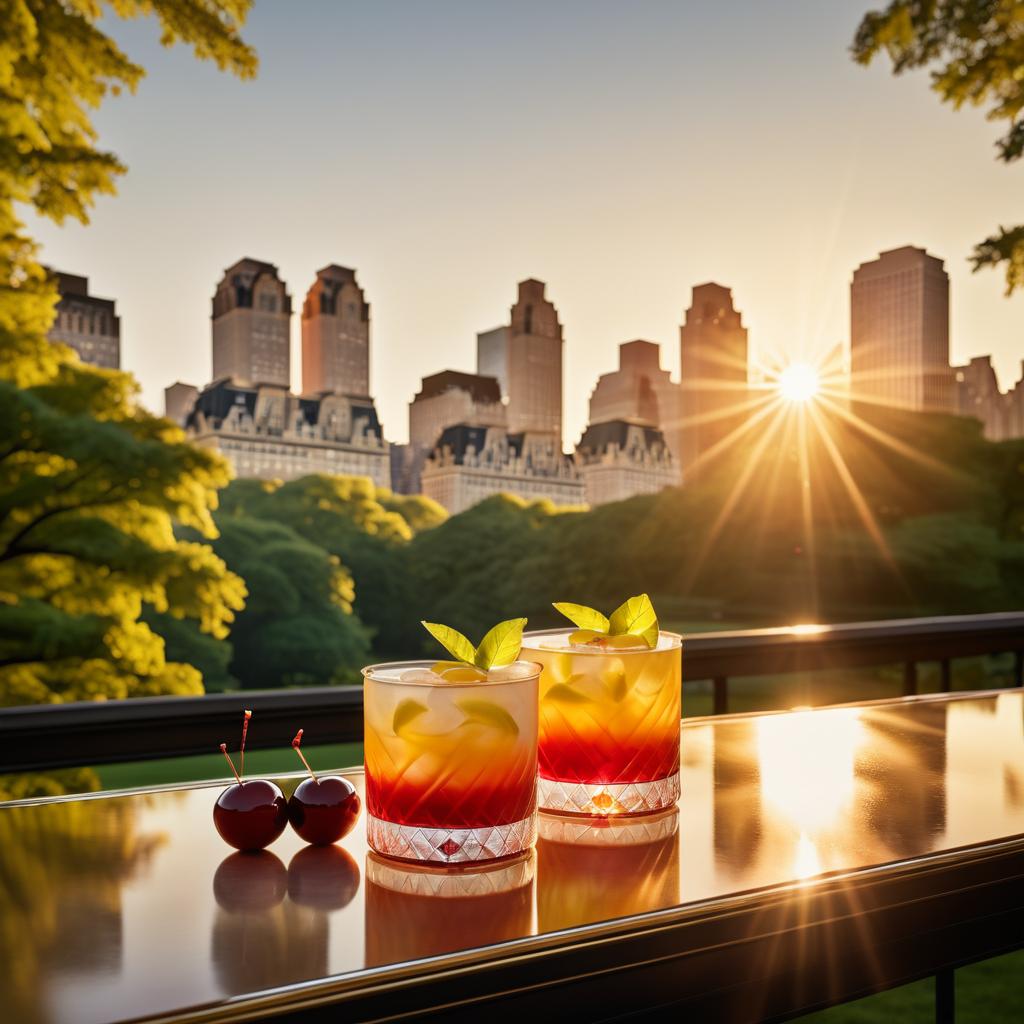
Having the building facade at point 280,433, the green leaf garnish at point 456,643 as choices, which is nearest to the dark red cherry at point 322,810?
the green leaf garnish at point 456,643

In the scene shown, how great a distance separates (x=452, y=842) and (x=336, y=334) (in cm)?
3489

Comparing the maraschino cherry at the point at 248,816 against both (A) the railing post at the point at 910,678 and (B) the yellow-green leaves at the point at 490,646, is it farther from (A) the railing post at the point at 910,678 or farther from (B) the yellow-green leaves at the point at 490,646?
(A) the railing post at the point at 910,678

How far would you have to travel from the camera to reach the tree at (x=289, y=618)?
1955cm

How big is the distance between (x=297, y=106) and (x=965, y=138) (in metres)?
14.0

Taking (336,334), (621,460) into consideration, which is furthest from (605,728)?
(336,334)

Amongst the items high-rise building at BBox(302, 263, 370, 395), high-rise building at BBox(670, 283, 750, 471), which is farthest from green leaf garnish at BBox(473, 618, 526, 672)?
high-rise building at BBox(302, 263, 370, 395)

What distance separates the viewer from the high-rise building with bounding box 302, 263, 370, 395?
113 feet

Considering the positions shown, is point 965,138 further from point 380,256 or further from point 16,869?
point 380,256

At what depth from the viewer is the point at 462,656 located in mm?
707

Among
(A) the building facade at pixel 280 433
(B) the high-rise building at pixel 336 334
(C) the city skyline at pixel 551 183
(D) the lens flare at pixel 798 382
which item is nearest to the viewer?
(C) the city skyline at pixel 551 183

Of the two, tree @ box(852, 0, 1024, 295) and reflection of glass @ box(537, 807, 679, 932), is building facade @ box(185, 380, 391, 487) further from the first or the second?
→ reflection of glass @ box(537, 807, 679, 932)

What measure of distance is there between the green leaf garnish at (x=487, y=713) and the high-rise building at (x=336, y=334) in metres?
34.5

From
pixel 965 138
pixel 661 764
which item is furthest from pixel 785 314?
pixel 661 764

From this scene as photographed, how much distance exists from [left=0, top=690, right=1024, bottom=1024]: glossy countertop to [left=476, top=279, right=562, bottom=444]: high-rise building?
35012 millimetres
